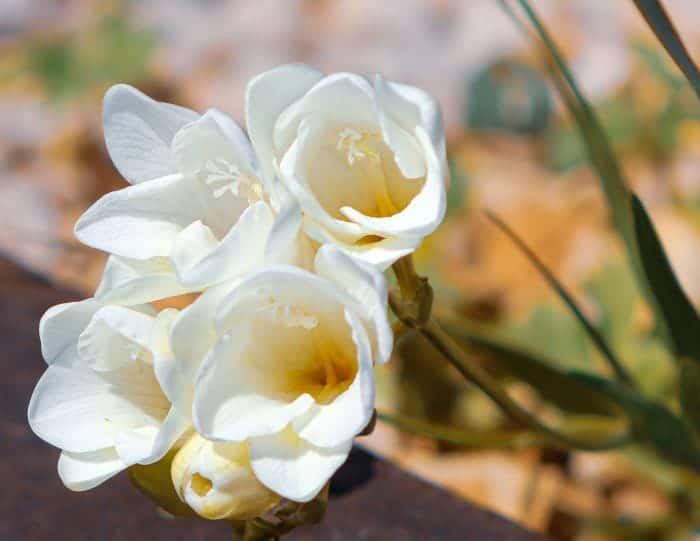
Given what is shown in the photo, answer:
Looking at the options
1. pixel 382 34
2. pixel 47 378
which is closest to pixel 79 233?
pixel 47 378

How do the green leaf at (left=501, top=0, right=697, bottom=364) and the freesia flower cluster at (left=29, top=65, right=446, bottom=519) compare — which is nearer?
the freesia flower cluster at (left=29, top=65, right=446, bottom=519)

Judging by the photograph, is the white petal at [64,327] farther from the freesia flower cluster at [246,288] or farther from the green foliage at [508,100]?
the green foliage at [508,100]

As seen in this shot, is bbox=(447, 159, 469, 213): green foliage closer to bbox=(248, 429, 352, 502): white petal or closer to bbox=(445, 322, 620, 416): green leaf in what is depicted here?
bbox=(445, 322, 620, 416): green leaf

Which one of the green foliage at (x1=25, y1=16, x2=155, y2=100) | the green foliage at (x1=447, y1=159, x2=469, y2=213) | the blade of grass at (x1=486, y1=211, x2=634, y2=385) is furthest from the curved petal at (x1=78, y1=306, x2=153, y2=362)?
the green foliage at (x1=25, y1=16, x2=155, y2=100)

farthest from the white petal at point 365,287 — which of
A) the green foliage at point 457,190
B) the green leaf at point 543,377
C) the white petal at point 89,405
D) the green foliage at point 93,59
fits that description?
the green foliage at point 93,59

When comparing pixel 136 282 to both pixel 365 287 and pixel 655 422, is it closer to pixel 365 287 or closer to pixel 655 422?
pixel 365 287

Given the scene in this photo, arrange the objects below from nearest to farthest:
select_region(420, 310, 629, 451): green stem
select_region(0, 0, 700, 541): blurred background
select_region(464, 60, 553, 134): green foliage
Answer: select_region(420, 310, 629, 451): green stem
select_region(0, 0, 700, 541): blurred background
select_region(464, 60, 553, 134): green foliage

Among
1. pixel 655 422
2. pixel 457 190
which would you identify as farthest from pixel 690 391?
pixel 457 190
